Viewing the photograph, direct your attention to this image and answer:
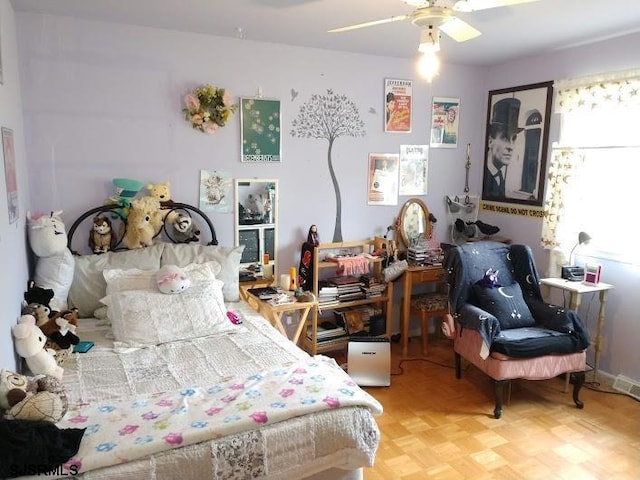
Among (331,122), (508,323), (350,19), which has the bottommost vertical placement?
(508,323)

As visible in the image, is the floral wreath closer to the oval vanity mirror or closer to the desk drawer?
the oval vanity mirror

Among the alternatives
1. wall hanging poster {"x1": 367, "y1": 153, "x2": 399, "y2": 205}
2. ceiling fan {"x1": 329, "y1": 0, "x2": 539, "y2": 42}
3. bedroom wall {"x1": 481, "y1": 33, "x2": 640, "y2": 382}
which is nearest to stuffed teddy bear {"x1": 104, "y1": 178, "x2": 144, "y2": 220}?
wall hanging poster {"x1": 367, "y1": 153, "x2": 399, "y2": 205}

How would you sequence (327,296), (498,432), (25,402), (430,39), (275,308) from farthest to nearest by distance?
(327,296) → (275,308) → (498,432) → (430,39) → (25,402)

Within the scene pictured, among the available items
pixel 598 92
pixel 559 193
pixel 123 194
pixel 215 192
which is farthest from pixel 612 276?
pixel 123 194

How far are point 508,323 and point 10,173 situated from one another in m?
3.02

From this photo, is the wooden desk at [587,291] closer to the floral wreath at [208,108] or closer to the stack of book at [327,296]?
the stack of book at [327,296]

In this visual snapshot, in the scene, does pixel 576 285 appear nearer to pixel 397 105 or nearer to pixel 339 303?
pixel 339 303

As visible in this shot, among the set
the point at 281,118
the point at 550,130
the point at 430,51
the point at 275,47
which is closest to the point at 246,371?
the point at 430,51

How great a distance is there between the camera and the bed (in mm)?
1616

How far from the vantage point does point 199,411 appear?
1788mm

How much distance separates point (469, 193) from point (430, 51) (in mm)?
2661

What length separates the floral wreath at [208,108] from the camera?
315 cm

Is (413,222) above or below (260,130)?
below

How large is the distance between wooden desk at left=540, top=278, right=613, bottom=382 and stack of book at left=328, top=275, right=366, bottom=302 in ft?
4.45
